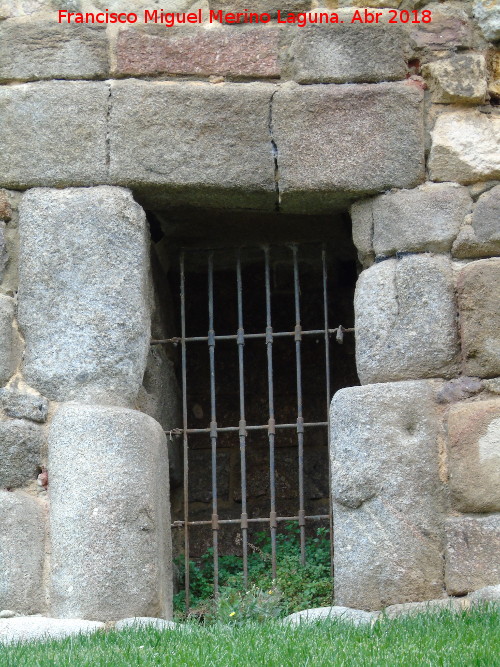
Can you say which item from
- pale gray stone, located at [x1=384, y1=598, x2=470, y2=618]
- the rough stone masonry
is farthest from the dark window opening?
pale gray stone, located at [x1=384, y1=598, x2=470, y2=618]

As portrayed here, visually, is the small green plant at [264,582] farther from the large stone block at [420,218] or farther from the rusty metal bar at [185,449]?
the large stone block at [420,218]

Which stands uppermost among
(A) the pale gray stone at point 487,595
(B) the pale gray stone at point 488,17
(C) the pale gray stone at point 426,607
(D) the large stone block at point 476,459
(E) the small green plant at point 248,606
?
(B) the pale gray stone at point 488,17

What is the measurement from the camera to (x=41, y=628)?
344cm

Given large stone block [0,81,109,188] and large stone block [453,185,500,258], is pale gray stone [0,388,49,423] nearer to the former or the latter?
large stone block [0,81,109,188]

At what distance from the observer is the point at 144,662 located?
282cm

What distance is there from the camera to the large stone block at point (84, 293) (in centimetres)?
385

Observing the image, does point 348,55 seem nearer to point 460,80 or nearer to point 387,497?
point 460,80

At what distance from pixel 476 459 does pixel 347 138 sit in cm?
124

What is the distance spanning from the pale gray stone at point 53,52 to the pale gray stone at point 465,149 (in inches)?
49.4

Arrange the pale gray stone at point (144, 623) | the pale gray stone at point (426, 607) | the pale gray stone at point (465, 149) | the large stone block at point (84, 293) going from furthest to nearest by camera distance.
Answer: the pale gray stone at point (465, 149) → the large stone block at point (84, 293) → the pale gray stone at point (426, 607) → the pale gray stone at point (144, 623)

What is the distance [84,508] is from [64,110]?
1.44 m

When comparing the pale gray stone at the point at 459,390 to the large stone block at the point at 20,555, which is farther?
the pale gray stone at the point at 459,390

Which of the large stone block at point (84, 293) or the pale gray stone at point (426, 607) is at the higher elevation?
the large stone block at point (84, 293)

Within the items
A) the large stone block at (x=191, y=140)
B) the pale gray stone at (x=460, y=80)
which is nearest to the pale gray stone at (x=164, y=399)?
the large stone block at (x=191, y=140)
